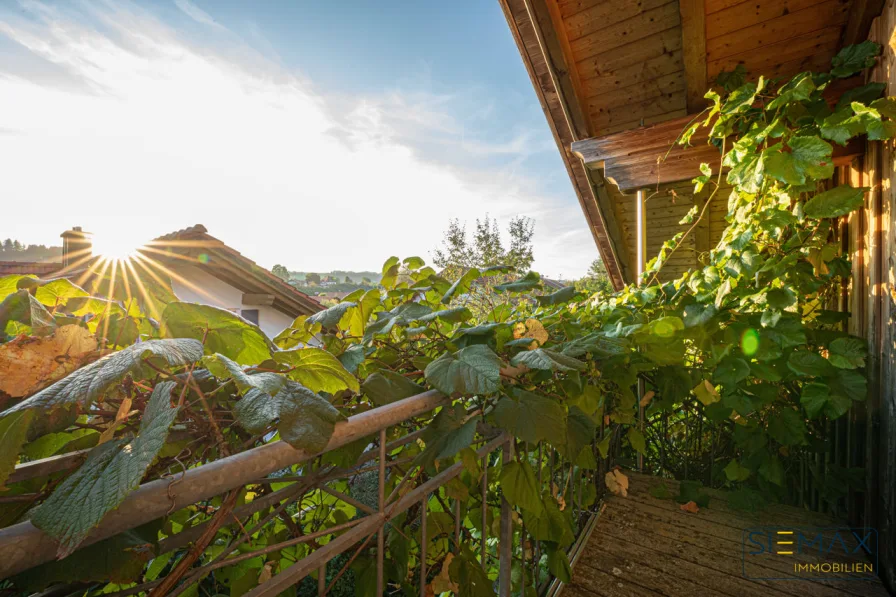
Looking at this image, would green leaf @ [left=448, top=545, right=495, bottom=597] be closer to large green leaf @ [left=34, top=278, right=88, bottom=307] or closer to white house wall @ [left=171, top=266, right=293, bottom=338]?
large green leaf @ [left=34, top=278, right=88, bottom=307]

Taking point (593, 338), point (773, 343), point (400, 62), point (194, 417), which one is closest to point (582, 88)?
point (773, 343)

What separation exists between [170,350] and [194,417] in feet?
0.54

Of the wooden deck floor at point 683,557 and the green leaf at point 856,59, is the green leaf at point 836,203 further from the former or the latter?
the wooden deck floor at point 683,557

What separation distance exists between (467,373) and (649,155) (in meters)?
2.84

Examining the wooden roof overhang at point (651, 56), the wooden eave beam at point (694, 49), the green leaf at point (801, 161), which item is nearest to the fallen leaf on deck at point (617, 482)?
the green leaf at point (801, 161)

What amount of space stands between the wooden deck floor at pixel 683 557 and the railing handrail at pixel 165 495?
5.02 ft

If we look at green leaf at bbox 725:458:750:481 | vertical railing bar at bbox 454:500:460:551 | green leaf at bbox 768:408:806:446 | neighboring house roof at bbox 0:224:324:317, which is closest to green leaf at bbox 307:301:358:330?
vertical railing bar at bbox 454:500:460:551

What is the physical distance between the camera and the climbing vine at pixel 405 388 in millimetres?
390

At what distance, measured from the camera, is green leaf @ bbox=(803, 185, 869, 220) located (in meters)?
1.29

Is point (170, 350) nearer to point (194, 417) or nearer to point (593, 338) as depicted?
point (194, 417)

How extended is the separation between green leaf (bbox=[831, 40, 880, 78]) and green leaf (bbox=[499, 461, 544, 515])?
7.66 ft

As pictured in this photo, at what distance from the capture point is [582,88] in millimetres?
3094

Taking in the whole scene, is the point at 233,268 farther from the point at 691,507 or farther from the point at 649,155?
the point at 691,507

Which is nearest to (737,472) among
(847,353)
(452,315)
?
(847,353)
